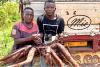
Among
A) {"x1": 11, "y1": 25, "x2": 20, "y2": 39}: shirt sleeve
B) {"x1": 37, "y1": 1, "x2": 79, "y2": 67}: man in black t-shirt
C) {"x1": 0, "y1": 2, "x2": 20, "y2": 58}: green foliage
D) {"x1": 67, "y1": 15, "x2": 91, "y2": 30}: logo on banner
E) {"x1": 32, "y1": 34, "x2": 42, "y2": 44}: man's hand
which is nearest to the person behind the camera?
{"x1": 32, "y1": 34, "x2": 42, "y2": 44}: man's hand

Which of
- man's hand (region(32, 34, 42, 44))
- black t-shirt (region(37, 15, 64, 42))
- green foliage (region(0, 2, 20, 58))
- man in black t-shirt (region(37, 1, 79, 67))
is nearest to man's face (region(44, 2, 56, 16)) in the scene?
man in black t-shirt (region(37, 1, 79, 67))

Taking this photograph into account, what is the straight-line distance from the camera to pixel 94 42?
3.92 m

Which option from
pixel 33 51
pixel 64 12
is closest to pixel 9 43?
pixel 64 12

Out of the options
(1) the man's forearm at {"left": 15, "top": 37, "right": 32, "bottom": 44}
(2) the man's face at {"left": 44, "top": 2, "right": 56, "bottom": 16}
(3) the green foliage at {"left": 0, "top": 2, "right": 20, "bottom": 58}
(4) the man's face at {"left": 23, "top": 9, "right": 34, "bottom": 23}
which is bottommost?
(3) the green foliage at {"left": 0, "top": 2, "right": 20, "bottom": 58}

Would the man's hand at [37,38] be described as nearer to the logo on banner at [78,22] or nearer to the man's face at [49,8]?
the man's face at [49,8]

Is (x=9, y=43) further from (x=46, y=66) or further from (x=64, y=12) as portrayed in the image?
(x=46, y=66)

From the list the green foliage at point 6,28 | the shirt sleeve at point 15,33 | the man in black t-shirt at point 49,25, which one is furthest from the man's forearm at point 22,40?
the green foliage at point 6,28

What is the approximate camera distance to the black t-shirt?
3914 millimetres

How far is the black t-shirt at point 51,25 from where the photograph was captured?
12.8 ft

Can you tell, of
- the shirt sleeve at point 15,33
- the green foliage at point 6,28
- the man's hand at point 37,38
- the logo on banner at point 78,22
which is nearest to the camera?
the man's hand at point 37,38

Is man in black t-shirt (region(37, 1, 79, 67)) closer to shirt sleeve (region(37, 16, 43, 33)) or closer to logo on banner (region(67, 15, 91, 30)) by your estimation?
shirt sleeve (region(37, 16, 43, 33))

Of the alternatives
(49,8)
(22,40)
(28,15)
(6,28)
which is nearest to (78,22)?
(49,8)

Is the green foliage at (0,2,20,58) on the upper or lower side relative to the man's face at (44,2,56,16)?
lower

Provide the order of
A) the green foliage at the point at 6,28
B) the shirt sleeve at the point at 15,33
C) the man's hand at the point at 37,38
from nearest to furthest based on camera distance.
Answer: the man's hand at the point at 37,38, the shirt sleeve at the point at 15,33, the green foliage at the point at 6,28
